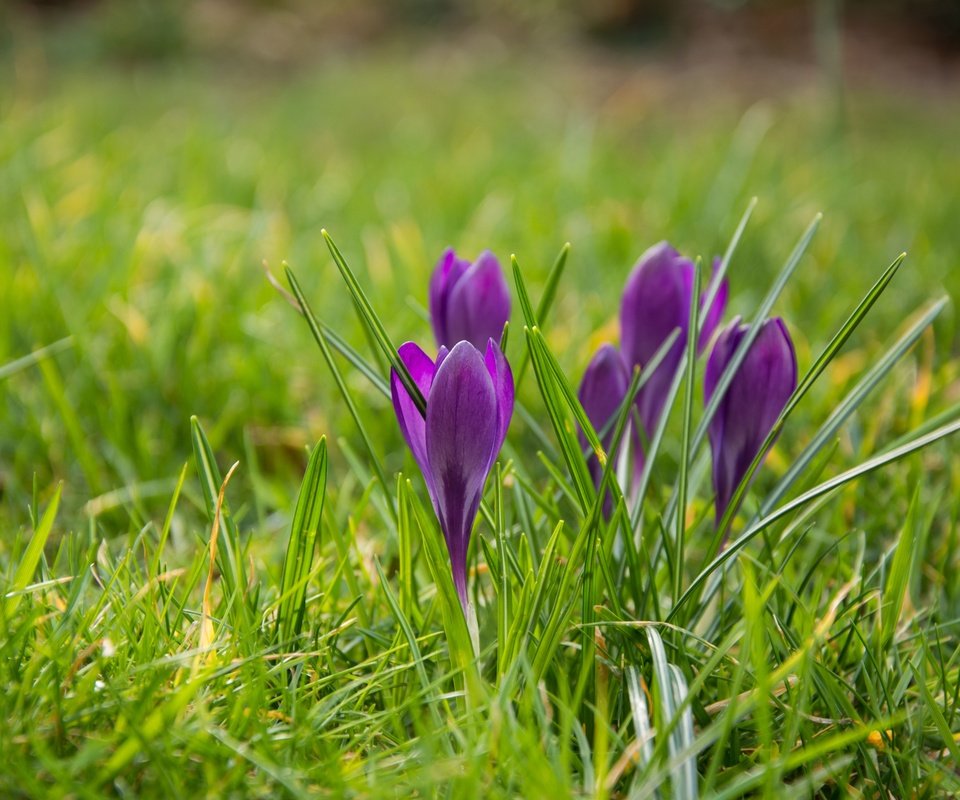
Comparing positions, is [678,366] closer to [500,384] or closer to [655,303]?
[655,303]

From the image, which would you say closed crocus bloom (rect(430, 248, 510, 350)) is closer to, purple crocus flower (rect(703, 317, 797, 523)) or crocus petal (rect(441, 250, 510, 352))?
→ crocus petal (rect(441, 250, 510, 352))

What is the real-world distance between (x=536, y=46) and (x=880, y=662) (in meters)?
7.64

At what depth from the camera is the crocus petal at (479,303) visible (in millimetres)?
934

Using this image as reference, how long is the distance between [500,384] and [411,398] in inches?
3.1

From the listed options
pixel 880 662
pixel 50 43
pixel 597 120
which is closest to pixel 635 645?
pixel 880 662

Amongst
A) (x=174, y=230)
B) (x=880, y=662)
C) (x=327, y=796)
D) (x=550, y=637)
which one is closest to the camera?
(x=327, y=796)

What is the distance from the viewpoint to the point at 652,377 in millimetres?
1035

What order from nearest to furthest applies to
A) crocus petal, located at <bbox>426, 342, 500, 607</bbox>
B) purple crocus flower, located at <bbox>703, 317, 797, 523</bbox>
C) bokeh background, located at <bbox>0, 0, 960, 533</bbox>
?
1. crocus petal, located at <bbox>426, 342, 500, 607</bbox>
2. purple crocus flower, located at <bbox>703, 317, 797, 523</bbox>
3. bokeh background, located at <bbox>0, 0, 960, 533</bbox>

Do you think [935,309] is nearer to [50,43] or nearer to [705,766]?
[705,766]

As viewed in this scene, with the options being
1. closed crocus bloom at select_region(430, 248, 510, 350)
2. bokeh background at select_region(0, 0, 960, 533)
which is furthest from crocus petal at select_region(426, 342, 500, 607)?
bokeh background at select_region(0, 0, 960, 533)

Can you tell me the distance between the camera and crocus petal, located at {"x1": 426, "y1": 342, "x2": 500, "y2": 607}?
0.72 metres

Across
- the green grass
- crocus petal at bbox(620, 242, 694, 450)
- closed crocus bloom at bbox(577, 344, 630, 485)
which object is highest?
crocus petal at bbox(620, 242, 694, 450)

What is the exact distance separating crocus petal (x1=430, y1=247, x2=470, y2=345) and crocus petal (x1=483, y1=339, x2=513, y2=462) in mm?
194

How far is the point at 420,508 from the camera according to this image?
812mm
